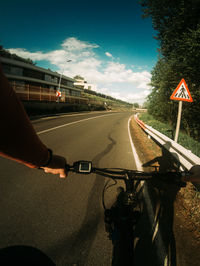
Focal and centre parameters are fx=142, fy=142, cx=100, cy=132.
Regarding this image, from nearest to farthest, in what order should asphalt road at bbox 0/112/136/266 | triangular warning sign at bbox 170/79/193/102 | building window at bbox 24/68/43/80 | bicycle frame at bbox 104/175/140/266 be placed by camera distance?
bicycle frame at bbox 104/175/140/266 < asphalt road at bbox 0/112/136/266 < triangular warning sign at bbox 170/79/193/102 < building window at bbox 24/68/43/80

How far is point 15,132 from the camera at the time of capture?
632mm

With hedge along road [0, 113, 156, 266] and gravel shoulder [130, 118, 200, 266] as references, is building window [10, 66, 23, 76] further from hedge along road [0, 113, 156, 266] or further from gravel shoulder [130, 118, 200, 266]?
gravel shoulder [130, 118, 200, 266]

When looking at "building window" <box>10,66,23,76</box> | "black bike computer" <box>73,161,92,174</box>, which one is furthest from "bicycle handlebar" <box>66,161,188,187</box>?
"building window" <box>10,66,23,76</box>

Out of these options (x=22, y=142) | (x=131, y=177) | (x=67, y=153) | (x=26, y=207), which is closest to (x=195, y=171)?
(x=131, y=177)

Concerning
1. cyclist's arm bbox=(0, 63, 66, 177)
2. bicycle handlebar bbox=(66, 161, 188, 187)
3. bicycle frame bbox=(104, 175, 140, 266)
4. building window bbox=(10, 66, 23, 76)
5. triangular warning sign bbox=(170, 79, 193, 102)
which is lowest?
bicycle frame bbox=(104, 175, 140, 266)

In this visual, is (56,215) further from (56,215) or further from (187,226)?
(187,226)

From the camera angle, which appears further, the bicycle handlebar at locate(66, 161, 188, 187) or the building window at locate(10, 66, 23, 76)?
the building window at locate(10, 66, 23, 76)

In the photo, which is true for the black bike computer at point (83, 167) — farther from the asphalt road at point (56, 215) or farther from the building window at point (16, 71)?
the building window at point (16, 71)

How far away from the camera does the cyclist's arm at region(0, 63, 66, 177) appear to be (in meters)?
0.56

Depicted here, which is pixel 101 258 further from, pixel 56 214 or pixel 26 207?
pixel 26 207

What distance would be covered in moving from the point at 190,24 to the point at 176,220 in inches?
438

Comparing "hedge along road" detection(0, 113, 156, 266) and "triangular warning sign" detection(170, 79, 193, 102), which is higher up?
"triangular warning sign" detection(170, 79, 193, 102)

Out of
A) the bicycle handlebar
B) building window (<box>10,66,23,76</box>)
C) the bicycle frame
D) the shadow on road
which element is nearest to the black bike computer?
the bicycle handlebar

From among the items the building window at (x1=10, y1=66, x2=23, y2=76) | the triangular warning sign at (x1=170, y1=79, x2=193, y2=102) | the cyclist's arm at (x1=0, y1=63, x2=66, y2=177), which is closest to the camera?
the cyclist's arm at (x1=0, y1=63, x2=66, y2=177)
